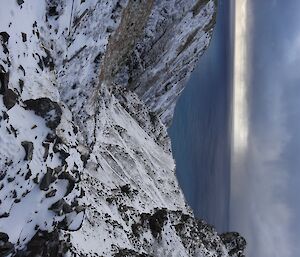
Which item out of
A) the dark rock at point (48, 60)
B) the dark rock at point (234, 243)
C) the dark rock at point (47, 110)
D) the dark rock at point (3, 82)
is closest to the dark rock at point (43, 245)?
the dark rock at point (47, 110)

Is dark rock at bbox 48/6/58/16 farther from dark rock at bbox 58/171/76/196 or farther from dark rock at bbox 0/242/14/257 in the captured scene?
dark rock at bbox 0/242/14/257

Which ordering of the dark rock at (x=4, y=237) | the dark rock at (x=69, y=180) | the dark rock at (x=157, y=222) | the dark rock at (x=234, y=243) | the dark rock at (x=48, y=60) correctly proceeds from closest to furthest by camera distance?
the dark rock at (x=4, y=237) < the dark rock at (x=69, y=180) < the dark rock at (x=48, y=60) < the dark rock at (x=157, y=222) < the dark rock at (x=234, y=243)

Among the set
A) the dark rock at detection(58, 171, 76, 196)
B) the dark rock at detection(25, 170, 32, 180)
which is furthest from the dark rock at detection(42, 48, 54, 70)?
the dark rock at detection(25, 170, 32, 180)

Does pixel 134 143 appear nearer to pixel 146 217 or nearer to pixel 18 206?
pixel 146 217

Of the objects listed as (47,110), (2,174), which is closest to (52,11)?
(47,110)

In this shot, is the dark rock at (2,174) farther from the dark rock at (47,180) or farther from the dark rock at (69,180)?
the dark rock at (69,180)
